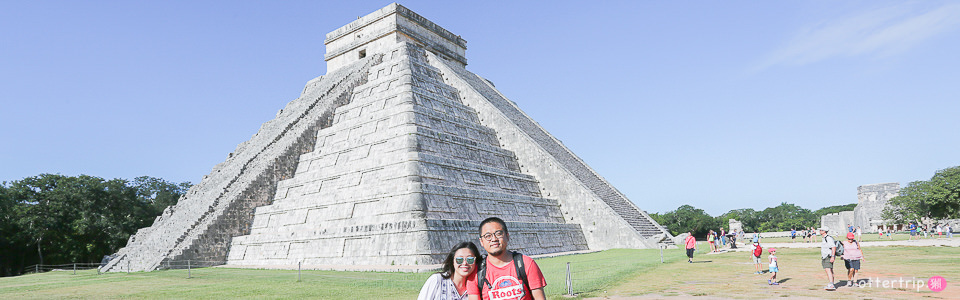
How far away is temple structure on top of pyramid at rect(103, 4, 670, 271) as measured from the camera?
55.5 feet

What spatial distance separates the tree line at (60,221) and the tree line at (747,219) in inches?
1901

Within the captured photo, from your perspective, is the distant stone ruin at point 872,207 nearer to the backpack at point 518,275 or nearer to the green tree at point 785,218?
the green tree at point 785,218

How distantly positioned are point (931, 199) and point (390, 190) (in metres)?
42.1

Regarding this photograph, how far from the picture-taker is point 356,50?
3522cm

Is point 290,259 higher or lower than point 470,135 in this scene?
lower

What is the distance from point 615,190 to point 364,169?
44.4ft

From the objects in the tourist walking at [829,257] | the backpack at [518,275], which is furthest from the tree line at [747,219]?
the backpack at [518,275]

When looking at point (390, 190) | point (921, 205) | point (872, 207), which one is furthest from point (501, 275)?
point (872, 207)

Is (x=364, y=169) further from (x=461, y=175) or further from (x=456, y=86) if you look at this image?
(x=456, y=86)

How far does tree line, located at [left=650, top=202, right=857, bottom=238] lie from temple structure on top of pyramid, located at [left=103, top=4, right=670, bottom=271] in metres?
35.7

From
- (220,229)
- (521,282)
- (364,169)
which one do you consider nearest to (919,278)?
(521,282)

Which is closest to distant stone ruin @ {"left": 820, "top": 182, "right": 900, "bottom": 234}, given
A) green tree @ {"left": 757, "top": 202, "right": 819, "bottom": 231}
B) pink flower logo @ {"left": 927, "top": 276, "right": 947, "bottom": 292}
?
green tree @ {"left": 757, "top": 202, "right": 819, "bottom": 231}

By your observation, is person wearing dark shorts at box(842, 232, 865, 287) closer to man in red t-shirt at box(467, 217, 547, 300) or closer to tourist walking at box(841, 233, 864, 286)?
tourist walking at box(841, 233, 864, 286)

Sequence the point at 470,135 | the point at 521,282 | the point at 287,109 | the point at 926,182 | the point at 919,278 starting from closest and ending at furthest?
the point at 521,282
the point at 919,278
the point at 470,135
the point at 287,109
the point at 926,182
